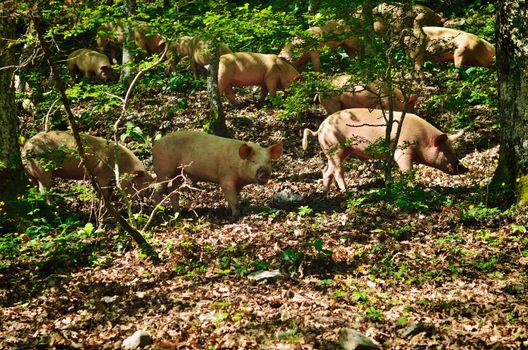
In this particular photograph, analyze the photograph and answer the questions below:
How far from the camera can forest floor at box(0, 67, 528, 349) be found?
15.0ft

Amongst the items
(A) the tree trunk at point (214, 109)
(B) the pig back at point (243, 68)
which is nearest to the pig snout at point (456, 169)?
(A) the tree trunk at point (214, 109)

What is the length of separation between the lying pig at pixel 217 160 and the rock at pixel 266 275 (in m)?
2.57

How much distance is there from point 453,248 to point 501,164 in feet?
4.68

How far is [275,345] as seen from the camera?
4.41 metres

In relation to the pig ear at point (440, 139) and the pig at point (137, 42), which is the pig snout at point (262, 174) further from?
the pig at point (137, 42)

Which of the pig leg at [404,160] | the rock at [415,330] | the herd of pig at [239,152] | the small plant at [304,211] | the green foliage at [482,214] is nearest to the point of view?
the rock at [415,330]

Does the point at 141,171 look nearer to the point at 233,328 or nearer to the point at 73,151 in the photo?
the point at 73,151

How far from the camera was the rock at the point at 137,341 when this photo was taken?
4.46 meters

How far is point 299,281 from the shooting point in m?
5.68

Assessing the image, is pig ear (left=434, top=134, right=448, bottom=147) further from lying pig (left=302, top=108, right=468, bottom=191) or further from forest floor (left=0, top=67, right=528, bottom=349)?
forest floor (left=0, top=67, right=528, bottom=349)

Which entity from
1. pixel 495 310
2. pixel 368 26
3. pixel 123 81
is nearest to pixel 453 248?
pixel 495 310

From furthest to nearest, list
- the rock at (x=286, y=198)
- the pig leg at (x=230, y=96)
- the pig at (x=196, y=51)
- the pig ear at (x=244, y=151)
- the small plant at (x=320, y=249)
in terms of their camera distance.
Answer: the pig at (x=196, y=51) → the pig leg at (x=230, y=96) → the rock at (x=286, y=198) → the pig ear at (x=244, y=151) → the small plant at (x=320, y=249)

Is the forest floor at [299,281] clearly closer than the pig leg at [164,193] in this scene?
Yes

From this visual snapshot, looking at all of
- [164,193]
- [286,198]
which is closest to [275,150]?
[286,198]
